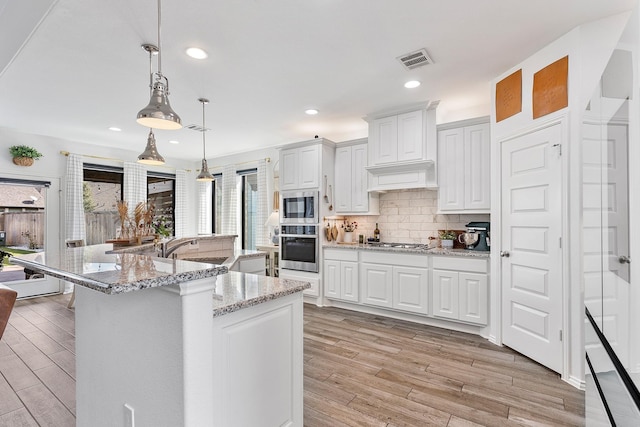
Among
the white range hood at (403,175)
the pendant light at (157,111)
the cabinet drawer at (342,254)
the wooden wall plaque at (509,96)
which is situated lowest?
the cabinet drawer at (342,254)

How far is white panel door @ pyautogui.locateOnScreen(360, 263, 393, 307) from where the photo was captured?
12.7ft

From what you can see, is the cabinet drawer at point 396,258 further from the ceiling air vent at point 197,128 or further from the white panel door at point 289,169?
the ceiling air vent at point 197,128

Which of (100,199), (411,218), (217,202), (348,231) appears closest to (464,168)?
(411,218)

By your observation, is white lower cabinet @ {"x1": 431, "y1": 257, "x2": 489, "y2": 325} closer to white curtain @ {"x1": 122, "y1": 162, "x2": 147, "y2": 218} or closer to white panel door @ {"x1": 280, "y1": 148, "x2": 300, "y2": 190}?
white panel door @ {"x1": 280, "y1": 148, "x2": 300, "y2": 190}

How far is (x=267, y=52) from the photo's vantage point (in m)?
2.64

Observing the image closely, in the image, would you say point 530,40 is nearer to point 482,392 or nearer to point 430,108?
point 430,108

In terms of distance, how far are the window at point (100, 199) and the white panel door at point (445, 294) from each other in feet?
18.4

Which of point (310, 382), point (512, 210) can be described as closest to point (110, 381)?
point (310, 382)

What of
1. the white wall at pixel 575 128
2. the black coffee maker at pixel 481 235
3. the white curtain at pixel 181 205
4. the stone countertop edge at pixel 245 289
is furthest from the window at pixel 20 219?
the white wall at pixel 575 128

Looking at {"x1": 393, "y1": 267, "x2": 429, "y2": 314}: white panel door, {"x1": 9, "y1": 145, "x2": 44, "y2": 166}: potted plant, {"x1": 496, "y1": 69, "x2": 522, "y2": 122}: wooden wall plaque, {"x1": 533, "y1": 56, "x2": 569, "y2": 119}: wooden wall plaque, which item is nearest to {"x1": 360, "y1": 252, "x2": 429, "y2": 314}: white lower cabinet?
{"x1": 393, "y1": 267, "x2": 429, "y2": 314}: white panel door

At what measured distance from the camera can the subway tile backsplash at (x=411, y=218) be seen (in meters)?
4.02

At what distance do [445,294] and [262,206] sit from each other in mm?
3552

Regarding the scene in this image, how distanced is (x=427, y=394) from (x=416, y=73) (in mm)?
2742

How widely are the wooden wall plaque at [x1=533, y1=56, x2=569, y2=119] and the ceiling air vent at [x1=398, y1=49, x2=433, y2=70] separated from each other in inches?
35.3
